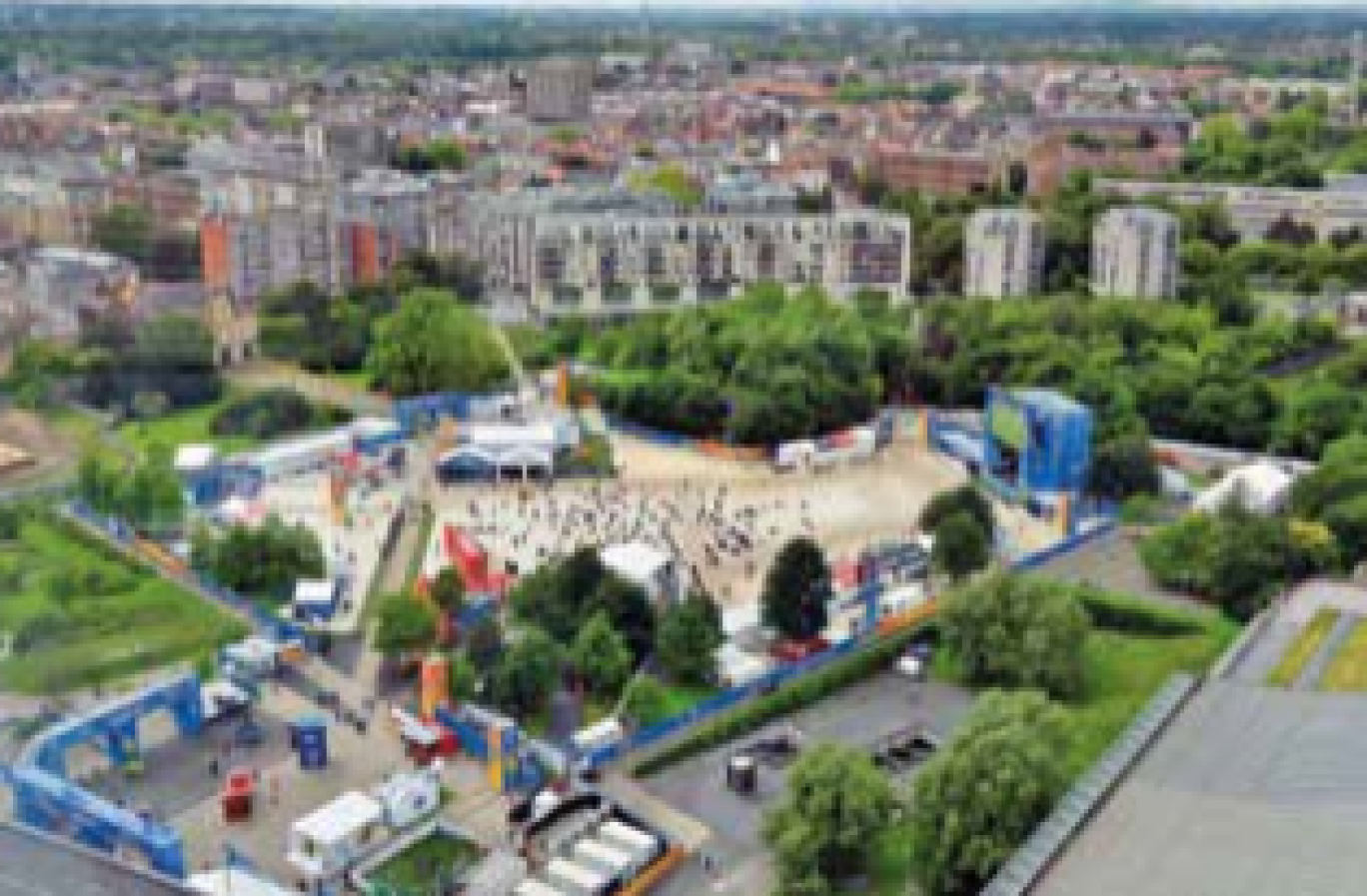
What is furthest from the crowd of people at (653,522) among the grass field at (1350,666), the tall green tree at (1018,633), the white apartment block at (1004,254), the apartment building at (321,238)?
the white apartment block at (1004,254)

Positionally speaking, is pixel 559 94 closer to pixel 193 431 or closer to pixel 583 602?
pixel 193 431

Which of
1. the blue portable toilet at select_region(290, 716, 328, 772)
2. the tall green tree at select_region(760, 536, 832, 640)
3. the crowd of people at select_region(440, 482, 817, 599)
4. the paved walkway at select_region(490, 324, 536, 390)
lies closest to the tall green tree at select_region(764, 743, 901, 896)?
the tall green tree at select_region(760, 536, 832, 640)

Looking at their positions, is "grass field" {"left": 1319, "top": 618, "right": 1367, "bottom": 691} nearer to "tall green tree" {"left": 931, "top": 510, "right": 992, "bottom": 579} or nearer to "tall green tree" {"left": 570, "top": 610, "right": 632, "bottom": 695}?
"tall green tree" {"left": 931, "top": 510, "right": 992, "bottom": 579}

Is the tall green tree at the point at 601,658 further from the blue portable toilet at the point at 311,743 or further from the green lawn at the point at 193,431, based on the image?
the green lawn at the point at 193,431

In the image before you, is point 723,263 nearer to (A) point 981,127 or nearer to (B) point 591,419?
(B) point 591,419

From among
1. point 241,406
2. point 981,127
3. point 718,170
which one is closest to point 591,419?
point 241,406
